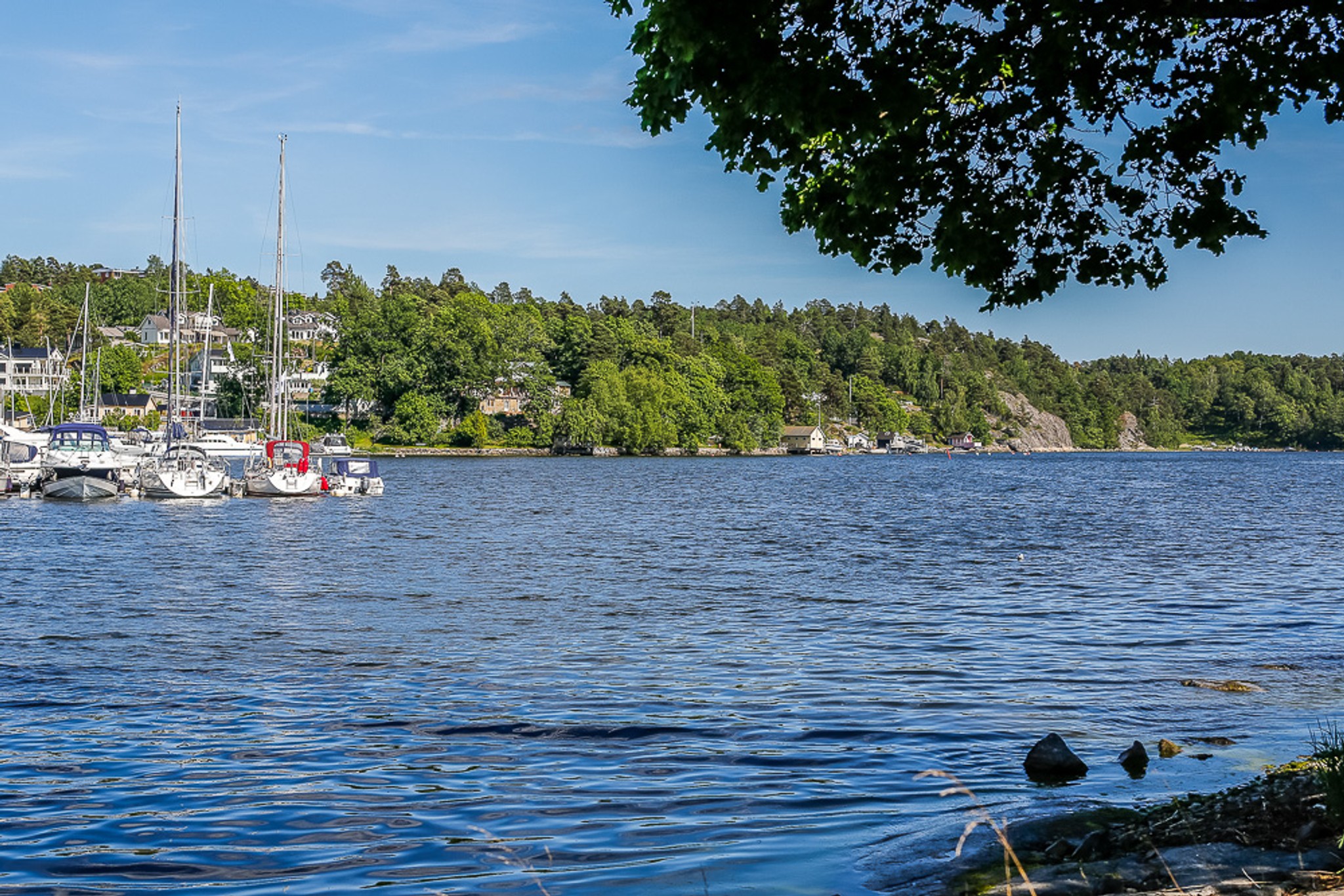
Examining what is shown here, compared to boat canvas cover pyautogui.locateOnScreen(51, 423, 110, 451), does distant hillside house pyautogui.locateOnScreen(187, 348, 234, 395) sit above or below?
above

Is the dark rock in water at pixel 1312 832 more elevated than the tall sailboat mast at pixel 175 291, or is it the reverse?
the tall sailboat mast at pixel 175 291

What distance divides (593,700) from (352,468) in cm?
6005

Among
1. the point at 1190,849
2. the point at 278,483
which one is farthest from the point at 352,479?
the point at 1190,849

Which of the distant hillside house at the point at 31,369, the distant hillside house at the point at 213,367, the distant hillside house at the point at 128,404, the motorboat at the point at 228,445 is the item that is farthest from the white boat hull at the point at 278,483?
the distant hillside house at the point at 31,369

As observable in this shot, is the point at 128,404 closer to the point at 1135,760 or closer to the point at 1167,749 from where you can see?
the point at 1167,749

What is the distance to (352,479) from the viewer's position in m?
72.4

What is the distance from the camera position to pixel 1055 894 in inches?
318

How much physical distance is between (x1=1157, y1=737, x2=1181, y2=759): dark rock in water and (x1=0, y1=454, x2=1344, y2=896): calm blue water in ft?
1.60

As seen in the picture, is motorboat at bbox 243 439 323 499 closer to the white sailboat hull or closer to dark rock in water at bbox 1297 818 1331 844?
the white sailboat hull

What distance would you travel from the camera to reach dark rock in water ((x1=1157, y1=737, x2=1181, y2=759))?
13.9 m

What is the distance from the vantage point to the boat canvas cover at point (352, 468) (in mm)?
73250

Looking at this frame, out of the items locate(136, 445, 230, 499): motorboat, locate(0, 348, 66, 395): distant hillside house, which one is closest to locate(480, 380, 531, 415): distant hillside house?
locate(0, 348, 66, 395): distant hillside house

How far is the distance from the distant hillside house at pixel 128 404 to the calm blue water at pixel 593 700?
14025 centimetres

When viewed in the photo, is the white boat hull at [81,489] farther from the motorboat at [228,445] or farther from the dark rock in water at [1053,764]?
the motorboat at [228,445]
